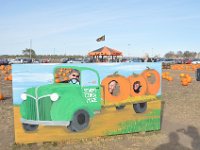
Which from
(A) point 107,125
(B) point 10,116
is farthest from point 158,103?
(B) point 10,116

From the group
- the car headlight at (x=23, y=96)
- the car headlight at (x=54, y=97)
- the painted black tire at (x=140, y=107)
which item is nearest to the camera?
the car headlight at (x=23, y=96)

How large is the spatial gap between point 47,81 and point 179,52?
19119cm

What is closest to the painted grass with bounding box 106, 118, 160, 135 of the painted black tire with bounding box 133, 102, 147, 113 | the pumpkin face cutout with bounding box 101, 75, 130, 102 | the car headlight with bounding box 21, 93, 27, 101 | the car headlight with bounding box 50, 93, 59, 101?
the painted black tire with bounding box 133, 102, 147, 113

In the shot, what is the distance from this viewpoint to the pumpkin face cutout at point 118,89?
352 inches

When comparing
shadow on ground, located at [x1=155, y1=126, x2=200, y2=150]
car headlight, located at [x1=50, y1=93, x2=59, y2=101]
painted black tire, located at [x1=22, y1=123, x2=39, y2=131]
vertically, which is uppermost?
car headlight, located at [x1=50, y1=93, x2=59, y2=101]

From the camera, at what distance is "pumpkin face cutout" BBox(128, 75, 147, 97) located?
30.9 ft

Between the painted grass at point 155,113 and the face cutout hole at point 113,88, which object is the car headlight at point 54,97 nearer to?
the face cutout hole at point 113,88

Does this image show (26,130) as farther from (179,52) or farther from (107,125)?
(179,52)

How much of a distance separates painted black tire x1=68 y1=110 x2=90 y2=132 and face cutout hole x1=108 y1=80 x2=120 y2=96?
40.1 inches

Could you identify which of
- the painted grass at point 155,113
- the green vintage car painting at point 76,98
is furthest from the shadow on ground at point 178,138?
the green vintage car painting at point 76,98

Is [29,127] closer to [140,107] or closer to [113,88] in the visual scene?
[113,88]

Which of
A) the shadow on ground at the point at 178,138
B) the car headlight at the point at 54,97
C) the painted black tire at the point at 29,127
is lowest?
the shadow on ground at the point at 178,138

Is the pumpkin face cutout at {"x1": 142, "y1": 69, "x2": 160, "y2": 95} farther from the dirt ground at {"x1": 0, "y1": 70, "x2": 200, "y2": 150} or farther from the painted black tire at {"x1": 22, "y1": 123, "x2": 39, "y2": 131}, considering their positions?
the painted black tire at {"x1": 22, "y1": 123, "x2": 39, "y2": 131}

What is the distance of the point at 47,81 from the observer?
8258 millimetres
